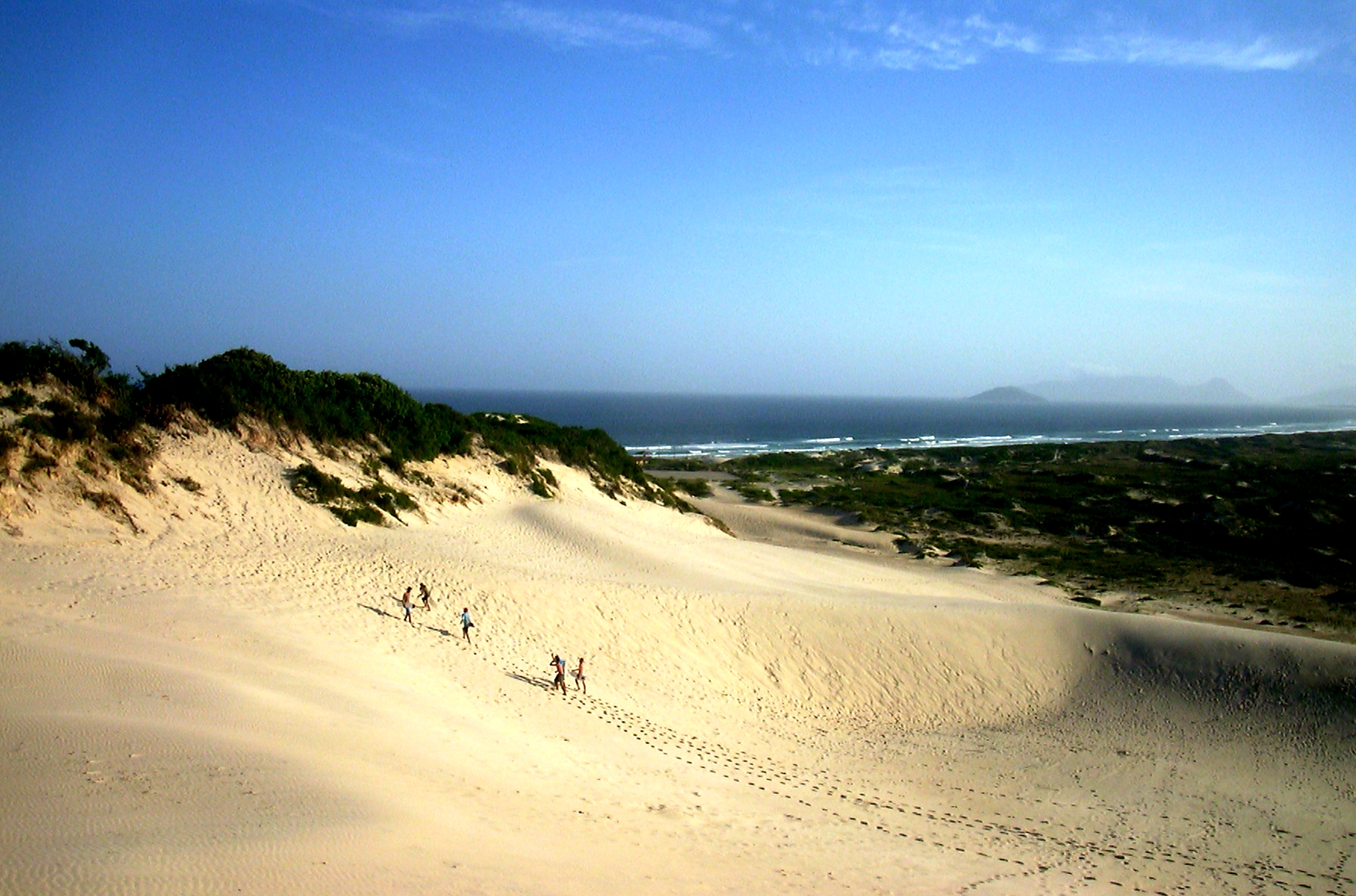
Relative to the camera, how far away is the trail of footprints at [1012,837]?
10555mm

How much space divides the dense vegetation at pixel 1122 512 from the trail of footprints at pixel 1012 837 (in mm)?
18322

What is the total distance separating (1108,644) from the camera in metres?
19.5

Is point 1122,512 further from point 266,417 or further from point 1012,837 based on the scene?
point 266,417

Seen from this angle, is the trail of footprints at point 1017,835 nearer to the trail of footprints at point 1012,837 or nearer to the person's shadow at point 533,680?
the trail of footprints at point 1012,837

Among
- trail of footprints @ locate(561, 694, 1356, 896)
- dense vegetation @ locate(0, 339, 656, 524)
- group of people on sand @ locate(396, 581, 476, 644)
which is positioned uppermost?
dense vegetation @ locate(0, 339, 656, 524)

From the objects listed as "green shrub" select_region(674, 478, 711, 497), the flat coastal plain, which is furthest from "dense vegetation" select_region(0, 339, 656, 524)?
"green shrub" select_region(674, 478, 711, 497)

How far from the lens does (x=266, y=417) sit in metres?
21.8

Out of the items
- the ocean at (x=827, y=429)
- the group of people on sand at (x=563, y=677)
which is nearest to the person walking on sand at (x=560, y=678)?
the group of people on sand at (x=563, y=677)

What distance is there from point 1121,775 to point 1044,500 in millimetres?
37185

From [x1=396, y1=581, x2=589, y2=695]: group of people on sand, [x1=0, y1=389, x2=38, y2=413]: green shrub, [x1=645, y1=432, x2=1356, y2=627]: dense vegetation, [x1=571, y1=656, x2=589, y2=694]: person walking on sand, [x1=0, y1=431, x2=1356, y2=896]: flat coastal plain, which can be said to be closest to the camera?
[x1=0, y1=431, x2=1356, y2=896]: flat coastal plain

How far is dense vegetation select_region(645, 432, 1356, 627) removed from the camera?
101 ft

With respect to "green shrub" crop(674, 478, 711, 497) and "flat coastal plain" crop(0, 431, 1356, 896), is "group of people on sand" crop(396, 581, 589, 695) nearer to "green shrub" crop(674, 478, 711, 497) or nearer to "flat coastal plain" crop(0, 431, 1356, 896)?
"flat coastal plain" crop(0, 431, 1356, 896)

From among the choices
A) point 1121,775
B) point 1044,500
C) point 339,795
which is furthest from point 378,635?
point 1044,500

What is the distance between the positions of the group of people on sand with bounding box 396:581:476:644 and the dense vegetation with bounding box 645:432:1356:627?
23.1 m
